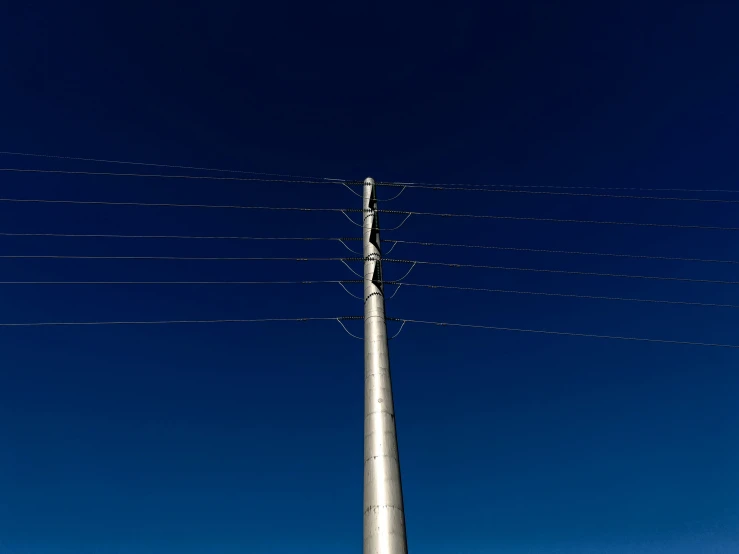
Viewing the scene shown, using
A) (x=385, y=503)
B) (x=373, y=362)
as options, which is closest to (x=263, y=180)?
(x=373, y=362)

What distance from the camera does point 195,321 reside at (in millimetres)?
9172

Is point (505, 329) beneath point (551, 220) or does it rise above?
beneath

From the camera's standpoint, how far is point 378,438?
6.47 meters

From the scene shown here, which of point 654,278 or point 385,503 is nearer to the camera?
point 385,503

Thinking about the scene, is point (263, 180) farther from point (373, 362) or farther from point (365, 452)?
point (365, 452)

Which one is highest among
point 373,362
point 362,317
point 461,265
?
point 461,265

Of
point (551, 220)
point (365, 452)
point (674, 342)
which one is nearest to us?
point (365, 452)

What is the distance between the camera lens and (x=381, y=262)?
342 inches

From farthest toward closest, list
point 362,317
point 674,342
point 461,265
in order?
point 674,342 < point 461,265 < point 362,317

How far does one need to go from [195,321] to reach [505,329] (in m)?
6.07

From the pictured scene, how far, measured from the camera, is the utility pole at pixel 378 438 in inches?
224

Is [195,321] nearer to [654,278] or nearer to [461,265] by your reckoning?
[461,265]

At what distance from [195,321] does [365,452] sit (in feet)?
14.6

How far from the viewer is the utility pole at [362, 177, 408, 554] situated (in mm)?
5691
